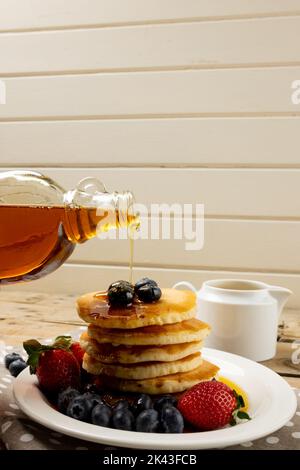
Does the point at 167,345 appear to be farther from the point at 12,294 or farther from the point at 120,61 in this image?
the point at 120,61

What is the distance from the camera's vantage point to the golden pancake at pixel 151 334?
857 millimetres

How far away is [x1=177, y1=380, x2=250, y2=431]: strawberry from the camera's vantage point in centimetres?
73

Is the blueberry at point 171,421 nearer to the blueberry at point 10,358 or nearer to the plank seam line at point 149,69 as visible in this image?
the blueberry at point 10,358

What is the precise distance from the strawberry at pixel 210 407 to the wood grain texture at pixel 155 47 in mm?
1471

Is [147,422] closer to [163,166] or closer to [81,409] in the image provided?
[81,409]

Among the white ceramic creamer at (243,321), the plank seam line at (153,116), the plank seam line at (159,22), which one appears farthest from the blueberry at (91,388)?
the plank seam line at (159,22)

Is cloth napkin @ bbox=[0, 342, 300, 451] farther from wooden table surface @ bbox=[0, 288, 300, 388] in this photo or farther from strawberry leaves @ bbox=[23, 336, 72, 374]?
wooden table surface @ bbox=[0, 288, 300, 388]

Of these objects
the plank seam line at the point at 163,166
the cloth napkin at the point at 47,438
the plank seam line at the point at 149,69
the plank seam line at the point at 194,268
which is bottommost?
the cloth napkin at the point at 47,438

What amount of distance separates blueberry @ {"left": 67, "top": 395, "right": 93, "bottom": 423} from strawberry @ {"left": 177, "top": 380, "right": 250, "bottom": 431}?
0.13 m

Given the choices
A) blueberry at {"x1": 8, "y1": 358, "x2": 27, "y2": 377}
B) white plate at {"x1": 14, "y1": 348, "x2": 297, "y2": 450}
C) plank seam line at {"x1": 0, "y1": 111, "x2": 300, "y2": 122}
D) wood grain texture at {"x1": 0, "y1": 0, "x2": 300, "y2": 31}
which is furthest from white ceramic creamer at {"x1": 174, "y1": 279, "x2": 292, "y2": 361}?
wood grain texture at {"x1": 0, "y1": 0, "x2": 300, "y2": 31}

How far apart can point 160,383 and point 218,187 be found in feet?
4.11

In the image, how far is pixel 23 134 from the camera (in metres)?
2.19

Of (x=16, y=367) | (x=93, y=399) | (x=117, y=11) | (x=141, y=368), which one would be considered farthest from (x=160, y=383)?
(x=117, y=11)

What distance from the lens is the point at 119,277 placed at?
214cm
